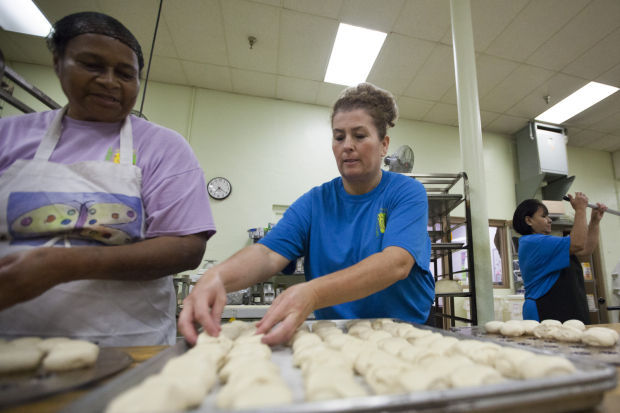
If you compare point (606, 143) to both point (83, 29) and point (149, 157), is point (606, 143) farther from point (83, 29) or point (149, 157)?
point (83, 29)

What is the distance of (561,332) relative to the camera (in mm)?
929

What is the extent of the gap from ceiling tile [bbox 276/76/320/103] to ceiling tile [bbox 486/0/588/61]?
78.6 inches

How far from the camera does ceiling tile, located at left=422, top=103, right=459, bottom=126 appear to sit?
428 centimetres

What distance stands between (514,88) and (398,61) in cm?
161

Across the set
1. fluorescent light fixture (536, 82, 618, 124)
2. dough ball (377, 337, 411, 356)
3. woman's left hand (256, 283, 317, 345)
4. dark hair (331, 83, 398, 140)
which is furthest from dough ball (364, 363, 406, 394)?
fluorescent light fixture (536, 82, 618, 124)

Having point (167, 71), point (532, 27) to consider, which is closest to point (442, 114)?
point (532, 27)

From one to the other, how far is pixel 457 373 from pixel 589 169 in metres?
6.64

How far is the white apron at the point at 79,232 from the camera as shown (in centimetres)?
76

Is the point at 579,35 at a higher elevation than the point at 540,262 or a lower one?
higher

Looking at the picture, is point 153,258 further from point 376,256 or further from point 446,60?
point 446,60

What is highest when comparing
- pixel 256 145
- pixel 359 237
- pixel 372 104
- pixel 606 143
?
pixel 606 143

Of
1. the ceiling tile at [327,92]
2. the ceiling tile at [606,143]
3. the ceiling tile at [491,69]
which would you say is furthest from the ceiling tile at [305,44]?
the ceiling tile at [606,143]

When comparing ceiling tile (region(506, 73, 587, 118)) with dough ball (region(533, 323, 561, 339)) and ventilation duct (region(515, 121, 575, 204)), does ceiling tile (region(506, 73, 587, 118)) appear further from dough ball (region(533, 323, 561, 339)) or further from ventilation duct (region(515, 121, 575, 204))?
dough ball (region(533, 323, 561, 339))

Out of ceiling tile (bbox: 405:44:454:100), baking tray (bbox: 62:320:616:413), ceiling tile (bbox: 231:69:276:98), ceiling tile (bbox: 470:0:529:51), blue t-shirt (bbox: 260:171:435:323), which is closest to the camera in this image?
baking tray (bbox: 62:320:616:413)
